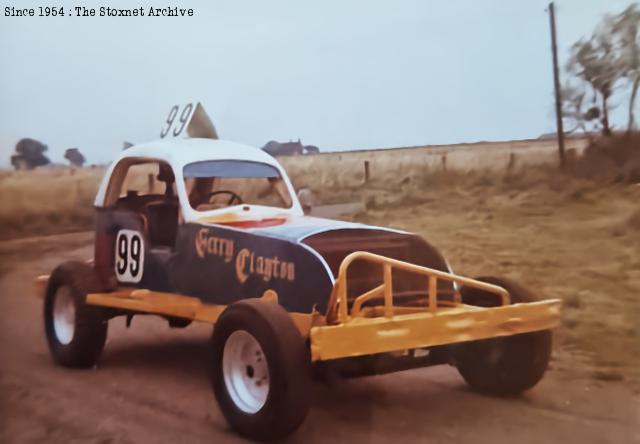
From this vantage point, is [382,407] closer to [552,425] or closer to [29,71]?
[552,425]

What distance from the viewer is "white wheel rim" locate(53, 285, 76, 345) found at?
10.6 feet

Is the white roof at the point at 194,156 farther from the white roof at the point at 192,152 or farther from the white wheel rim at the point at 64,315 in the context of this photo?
the white wheel rim at the point at 64,315

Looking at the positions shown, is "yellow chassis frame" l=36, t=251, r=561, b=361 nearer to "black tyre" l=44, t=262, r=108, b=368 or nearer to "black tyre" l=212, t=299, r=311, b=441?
"black tyre" l=212, t=299, r=311, b=441

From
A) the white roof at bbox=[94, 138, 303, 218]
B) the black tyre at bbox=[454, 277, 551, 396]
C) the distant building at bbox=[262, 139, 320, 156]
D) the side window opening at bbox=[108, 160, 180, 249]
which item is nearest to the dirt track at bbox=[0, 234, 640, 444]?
the black tyre at bbox=[454, 277, 551, 396]

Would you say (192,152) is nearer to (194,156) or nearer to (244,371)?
(194,156)

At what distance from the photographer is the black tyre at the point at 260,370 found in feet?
7.52

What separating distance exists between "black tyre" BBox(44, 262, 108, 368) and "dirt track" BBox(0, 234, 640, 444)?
0.06m

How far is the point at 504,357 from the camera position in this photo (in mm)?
2842

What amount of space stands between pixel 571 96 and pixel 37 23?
81.3 inches

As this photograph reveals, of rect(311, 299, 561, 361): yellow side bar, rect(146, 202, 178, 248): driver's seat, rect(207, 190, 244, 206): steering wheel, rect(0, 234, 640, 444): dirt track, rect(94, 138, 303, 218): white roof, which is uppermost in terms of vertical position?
rect(94, 138, 303, 218): white roof

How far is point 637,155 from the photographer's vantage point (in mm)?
2855

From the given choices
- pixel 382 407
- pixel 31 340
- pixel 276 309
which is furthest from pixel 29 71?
pixel 382 407

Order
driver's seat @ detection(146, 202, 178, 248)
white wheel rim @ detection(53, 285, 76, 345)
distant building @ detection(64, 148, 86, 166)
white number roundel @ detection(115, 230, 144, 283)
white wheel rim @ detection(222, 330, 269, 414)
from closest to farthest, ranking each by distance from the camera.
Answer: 1. white wheel rim @ detection(222, 330, 269, 414)
2. distant building @ detection(64, 148, 86, 166)
3. driver's seat @ detection(146, 202, 178, 248)
4. white number roundel @ detection(115, 230, 144, 283)
5. white wheel rim @ detection(53, 285, 76, 345)

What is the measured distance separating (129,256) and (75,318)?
1.16 feet
